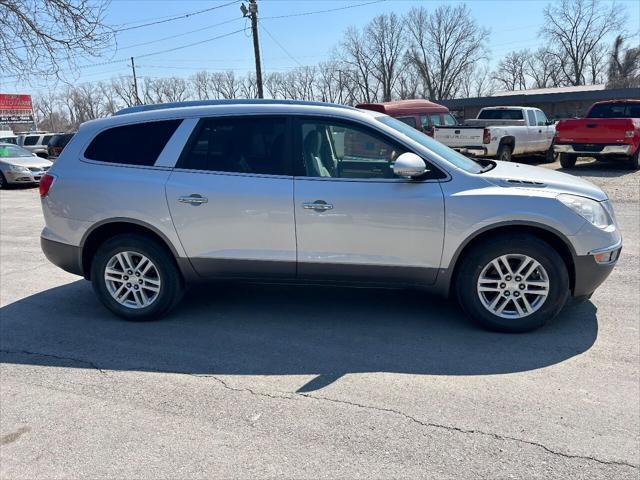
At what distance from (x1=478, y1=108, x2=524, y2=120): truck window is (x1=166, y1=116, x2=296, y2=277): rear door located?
14841 millimetres

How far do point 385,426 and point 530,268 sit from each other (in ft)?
6.20

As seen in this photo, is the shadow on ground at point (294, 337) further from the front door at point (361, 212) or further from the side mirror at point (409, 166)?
the side mirror at point (409, 166)

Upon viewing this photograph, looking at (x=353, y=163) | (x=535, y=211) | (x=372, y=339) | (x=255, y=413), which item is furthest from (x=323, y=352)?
(x=535, y=211)

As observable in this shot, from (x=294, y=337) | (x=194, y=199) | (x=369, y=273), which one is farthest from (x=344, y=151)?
(x=294, y=337)

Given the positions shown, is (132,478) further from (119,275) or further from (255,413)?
(119,275)

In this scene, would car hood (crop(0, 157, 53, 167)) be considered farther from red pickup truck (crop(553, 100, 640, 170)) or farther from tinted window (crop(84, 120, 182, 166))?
red pickup truck (crop(553, 100, 640, 170))

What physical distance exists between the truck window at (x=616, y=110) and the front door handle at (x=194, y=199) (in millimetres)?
15322

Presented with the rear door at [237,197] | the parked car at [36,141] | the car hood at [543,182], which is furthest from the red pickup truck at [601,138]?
the parked car at [36,141]

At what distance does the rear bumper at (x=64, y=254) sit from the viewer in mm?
4820

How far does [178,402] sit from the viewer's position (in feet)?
11.1

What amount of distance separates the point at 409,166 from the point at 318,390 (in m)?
1.78

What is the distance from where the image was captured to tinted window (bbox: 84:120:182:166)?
4.64 metres

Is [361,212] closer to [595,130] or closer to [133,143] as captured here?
[133,143]

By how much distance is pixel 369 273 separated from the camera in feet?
14.2
